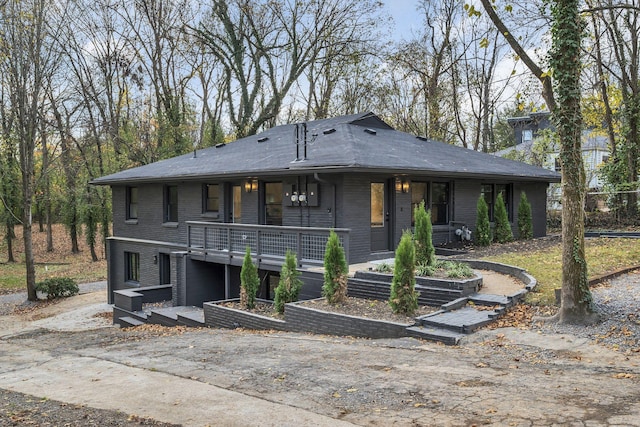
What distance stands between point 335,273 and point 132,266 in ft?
40.4

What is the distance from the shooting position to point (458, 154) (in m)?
17.9

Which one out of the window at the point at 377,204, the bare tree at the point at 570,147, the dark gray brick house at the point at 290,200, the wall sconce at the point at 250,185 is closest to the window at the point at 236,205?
the dark gray brick house at the point at 290,200

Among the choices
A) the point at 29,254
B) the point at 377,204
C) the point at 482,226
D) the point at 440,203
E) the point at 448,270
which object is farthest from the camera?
the point at 29,254

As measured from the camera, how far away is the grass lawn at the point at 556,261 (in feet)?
32.7

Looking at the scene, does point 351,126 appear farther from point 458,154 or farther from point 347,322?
point 347,322

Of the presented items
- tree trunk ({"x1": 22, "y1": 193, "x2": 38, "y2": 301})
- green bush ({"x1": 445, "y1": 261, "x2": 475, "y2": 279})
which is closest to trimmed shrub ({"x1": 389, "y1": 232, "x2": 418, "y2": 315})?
green bush ({"x1": 445, "y1": 261, "x2": 475, "y2": 279})

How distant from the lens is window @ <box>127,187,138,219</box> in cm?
2020

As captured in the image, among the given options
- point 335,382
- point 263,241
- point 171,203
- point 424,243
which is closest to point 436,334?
point 335,382

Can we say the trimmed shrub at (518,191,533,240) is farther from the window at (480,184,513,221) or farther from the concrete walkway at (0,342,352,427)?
the concrete walkway at (0,342,352,427)

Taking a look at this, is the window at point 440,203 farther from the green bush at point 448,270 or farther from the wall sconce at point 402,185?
the green bush at point 448,270

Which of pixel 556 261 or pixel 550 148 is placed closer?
pixel 556 261

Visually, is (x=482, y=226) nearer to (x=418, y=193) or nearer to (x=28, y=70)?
→ (x=418, y=193)

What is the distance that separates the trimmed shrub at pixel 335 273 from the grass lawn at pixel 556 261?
3.36 meters

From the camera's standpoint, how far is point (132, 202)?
2041 cm
